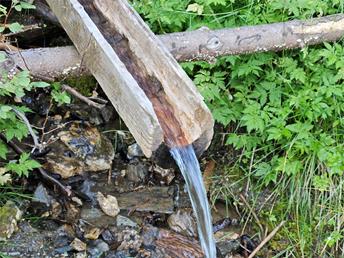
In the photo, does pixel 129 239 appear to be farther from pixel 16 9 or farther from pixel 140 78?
pixel 16 9

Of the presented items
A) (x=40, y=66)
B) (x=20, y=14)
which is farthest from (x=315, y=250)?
(x=20, y=14)

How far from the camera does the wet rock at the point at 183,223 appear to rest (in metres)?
3.86

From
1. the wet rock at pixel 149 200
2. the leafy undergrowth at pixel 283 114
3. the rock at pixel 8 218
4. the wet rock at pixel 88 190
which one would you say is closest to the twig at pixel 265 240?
the leafy undergrowth at pixel 283 114

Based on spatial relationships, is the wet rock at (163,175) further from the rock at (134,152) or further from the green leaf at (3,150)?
the green leaf at (3,150)

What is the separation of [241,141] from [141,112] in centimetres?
136

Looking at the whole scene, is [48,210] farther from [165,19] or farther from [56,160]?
[165,19]

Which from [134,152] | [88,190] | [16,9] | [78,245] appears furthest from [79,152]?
[16,9]

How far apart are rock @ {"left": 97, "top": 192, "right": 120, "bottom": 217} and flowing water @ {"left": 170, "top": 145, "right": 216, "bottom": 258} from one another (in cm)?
59

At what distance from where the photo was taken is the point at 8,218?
136 inches

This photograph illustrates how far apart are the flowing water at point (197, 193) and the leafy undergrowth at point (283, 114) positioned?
1.16 ft

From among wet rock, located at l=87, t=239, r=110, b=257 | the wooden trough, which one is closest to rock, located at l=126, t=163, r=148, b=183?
wet rock, located at l=87, t=239, r=110, b=257

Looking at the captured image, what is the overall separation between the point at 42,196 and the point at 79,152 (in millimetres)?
471

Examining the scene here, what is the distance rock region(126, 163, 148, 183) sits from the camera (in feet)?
13.4

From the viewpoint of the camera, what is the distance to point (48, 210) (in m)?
3.71
